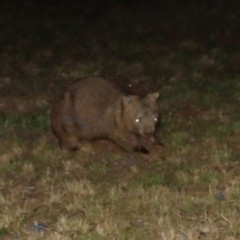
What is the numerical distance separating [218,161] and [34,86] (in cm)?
429

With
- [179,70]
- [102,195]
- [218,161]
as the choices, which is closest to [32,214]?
[102,195]

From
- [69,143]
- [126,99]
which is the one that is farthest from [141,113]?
[69,143]

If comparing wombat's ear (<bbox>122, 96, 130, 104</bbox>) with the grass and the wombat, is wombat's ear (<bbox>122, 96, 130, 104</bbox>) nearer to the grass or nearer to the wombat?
the wombat

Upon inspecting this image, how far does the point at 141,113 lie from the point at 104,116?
0.49 m

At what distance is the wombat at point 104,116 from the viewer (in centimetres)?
727

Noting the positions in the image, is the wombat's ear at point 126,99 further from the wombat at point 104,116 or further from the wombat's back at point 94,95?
the wombat's back at point 94,95

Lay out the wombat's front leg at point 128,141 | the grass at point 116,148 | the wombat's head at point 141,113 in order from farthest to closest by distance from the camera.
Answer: the wombat's front leg at point 128,141 → the wombat's head at point 141,113 → the grass at point 116,148

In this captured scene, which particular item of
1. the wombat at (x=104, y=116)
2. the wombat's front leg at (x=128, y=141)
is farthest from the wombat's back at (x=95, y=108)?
the wombat's front leg at (x=128, y=141)

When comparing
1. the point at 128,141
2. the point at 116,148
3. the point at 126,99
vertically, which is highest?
the point at 126,99

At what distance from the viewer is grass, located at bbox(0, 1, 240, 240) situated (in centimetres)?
590

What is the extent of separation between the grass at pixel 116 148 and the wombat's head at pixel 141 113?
352 mm

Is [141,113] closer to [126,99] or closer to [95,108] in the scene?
[126,99]

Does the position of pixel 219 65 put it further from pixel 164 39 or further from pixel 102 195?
pixel 102 195

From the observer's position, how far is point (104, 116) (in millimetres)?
7523
